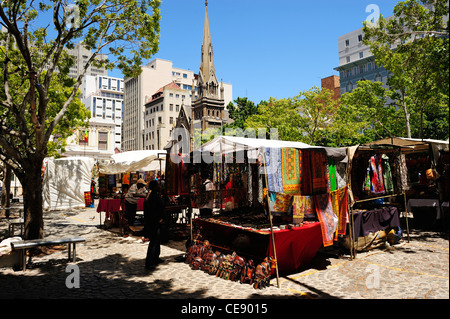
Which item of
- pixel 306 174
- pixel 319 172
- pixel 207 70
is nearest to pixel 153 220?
pixel 306 174

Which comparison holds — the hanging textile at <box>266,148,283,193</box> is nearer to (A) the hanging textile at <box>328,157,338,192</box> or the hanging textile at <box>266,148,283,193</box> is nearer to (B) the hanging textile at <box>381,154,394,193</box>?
(A) the hanging textile at <box>328,157,338,192</box>

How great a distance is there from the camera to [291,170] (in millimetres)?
7426

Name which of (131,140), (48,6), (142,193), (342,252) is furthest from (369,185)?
(131,140)

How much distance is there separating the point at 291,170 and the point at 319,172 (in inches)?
35.1

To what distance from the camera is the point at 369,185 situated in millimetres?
9156

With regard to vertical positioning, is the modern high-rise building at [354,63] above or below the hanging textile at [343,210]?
above

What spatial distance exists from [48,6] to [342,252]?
42.7 ft

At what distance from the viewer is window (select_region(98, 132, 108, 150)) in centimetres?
5011

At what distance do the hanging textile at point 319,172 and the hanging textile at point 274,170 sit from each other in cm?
112

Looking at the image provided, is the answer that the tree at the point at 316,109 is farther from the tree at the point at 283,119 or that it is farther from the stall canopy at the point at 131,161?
the stall canopy at the point at 131,161

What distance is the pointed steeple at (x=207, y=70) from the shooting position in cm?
8138

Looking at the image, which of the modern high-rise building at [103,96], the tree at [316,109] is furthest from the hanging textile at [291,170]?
the modern high-rise building at [103,96]

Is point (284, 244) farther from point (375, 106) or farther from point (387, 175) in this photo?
point (375, 106)
